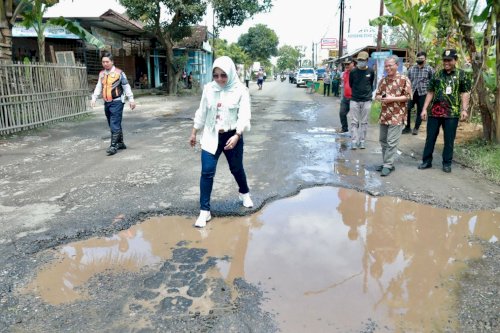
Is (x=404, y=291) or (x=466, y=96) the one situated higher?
(x=466, y=96)

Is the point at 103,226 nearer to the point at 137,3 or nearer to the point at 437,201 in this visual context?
the point at 437,201

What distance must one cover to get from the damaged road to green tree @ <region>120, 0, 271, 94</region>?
13245 millimetres

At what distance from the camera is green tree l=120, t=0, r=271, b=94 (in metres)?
20.6

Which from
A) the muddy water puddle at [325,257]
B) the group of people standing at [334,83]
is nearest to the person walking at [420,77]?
the muddy water puddle at [325,257]

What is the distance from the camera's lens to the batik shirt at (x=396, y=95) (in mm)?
6266

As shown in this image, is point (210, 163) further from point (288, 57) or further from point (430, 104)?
point (288, 57)

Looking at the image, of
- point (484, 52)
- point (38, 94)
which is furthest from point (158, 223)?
point (38, 94)

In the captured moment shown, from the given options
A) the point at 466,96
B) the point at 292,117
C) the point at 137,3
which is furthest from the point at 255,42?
the point at 466,96

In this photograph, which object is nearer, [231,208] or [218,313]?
[218,313]

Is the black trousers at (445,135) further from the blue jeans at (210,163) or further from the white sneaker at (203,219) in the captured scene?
the white sneaker at (203,219)

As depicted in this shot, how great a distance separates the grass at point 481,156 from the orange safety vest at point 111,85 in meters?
5.99

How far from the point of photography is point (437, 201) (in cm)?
511

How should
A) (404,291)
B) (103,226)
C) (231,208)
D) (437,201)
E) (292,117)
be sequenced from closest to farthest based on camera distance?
1. (404,291)
2. (103,226)
3. (231,208)
4. (437,201)
5. (292,117)

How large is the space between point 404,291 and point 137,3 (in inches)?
802
